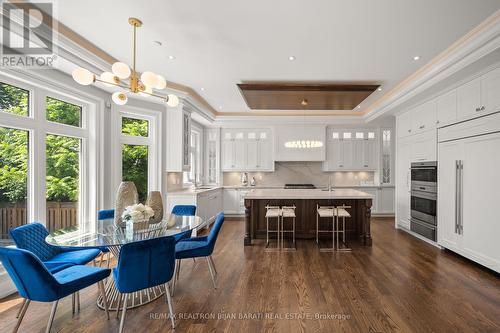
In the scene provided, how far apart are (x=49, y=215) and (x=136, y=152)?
176cm

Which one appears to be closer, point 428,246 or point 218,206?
point 428,246

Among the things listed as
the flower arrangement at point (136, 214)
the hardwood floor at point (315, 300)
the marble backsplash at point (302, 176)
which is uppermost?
the marble backsplash at point (302, 176)

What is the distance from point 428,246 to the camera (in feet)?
15.0

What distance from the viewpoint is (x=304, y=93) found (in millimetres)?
4715

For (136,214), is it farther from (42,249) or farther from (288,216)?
(288,216)

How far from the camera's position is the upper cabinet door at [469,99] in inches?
139

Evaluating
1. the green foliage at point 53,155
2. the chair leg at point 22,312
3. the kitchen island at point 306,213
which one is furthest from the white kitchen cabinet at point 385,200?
the chair leg at point 22,312

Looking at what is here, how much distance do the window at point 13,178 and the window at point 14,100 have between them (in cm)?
22

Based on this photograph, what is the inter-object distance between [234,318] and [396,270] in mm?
2377

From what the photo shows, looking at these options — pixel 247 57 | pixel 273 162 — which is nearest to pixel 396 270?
pixel 247 57

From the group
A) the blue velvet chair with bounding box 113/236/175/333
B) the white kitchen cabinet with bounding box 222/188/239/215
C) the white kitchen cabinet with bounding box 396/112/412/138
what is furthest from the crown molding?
the white kitchen cabinet with bounding box 222/188/239/215

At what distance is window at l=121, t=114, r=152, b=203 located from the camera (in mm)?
4707

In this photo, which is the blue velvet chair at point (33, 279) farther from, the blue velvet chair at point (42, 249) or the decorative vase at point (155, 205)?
the decorative vase at point (155, 205)

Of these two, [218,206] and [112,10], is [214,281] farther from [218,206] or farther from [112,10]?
[218,206]
